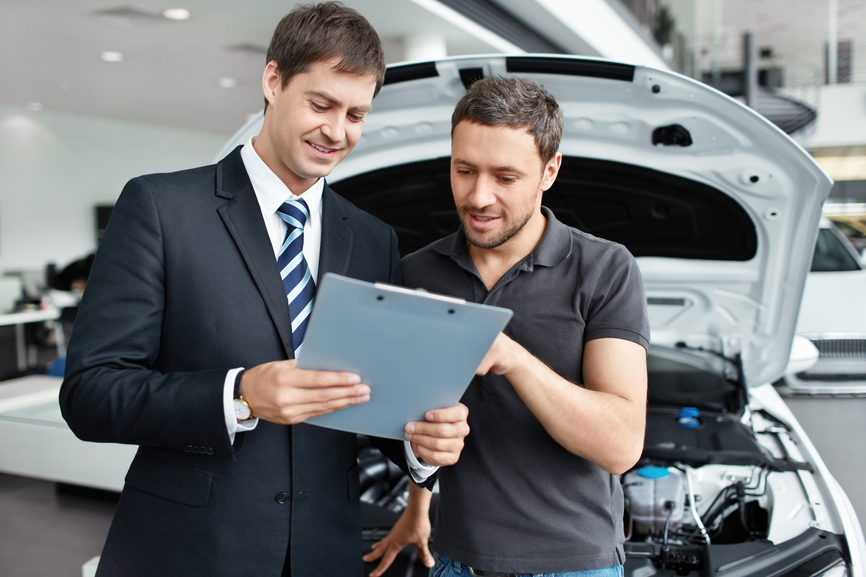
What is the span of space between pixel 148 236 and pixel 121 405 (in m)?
0.27

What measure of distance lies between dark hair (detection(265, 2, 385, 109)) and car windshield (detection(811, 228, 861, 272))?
18.8 ft

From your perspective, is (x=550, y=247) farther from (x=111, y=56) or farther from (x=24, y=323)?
(x=24, y=323)

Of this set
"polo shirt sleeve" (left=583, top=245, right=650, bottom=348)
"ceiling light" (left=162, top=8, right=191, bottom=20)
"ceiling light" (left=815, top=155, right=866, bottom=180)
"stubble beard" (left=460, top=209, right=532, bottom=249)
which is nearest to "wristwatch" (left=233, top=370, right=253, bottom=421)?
"stubble beard" (left=460, top=209, right=532, bottom=249)

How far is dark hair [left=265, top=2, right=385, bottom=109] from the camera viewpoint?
1011mm

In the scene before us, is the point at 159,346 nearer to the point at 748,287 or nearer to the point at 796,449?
the point at 748,287

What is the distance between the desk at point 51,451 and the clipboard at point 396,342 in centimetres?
231

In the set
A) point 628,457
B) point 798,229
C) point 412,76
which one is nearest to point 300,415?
point 628,457

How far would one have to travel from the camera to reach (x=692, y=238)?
6.73 ft

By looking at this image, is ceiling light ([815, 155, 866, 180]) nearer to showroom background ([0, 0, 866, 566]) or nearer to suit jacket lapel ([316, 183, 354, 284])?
showroom background ([0, 0, 866, 566])

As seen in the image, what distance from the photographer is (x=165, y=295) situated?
1.01 meters

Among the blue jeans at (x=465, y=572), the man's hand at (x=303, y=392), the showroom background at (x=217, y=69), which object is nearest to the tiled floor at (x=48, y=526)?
the showroom background at (x=217, y=69)

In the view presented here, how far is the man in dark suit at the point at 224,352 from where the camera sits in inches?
36.0

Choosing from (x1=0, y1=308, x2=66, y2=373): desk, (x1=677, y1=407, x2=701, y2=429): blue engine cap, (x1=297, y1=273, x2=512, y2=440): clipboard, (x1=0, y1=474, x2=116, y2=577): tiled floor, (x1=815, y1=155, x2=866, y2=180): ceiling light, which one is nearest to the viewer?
(x1=297, y1=273, x2=512, y2=440): clipboard

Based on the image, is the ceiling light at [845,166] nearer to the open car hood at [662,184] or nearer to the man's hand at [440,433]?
the open car hood at [662,184]
